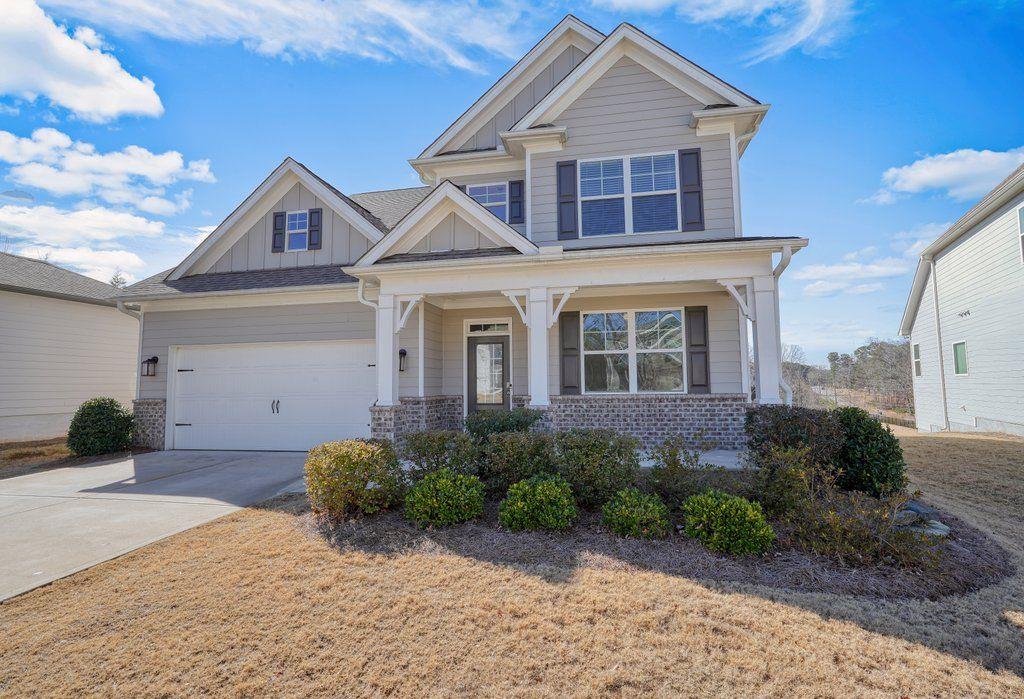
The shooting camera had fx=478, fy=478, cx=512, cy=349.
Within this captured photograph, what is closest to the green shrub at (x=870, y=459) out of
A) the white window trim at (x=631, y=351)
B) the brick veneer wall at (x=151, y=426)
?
the white window trim at (x=631, y=351)

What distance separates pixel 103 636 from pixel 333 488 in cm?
225

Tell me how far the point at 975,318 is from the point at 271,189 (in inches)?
765

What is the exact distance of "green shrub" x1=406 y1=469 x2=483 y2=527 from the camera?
16.5 feet

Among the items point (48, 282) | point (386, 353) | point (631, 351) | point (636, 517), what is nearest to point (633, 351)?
point (631, 351)

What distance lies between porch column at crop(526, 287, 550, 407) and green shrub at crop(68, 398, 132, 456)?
932cm

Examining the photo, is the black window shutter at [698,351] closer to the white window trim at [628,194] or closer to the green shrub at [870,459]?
the white window trim at [628,194]

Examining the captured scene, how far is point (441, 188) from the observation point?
9344 mm

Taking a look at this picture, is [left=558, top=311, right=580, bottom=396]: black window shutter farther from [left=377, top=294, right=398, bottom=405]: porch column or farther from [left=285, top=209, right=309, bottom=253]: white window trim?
[left=285, top=209, right=309, bottom=253]: white window trim

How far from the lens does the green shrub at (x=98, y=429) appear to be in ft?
33.4

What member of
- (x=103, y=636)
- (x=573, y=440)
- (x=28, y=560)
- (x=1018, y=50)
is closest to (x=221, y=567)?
Result: (x=103, y=636)

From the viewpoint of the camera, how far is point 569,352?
1051 cm

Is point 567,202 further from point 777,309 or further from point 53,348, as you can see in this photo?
point 53,348

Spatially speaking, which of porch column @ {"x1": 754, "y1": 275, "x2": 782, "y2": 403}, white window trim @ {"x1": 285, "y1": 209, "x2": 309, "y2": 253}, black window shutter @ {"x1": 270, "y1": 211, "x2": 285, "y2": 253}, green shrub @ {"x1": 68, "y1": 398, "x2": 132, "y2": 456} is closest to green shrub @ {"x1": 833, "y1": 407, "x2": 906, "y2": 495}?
porch column @ {"x1": 754, "y1": 275, "x2": 782, "y2": 403}

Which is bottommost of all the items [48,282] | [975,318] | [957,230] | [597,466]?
[597,466]
